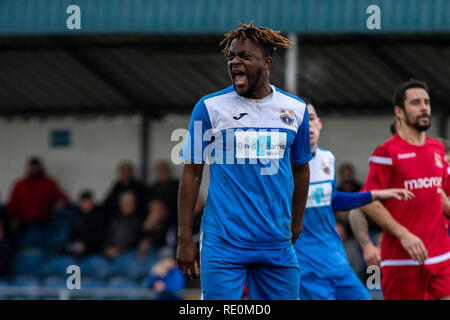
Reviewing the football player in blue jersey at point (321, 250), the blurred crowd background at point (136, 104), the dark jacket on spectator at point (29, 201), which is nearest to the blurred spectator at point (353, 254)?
the blurred crowd background at point (136, 104)

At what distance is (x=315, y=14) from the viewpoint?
11547 mm

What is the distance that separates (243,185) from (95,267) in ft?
30.4

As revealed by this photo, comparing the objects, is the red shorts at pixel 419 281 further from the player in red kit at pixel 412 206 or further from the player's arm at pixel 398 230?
the player's arm at pixel 398 230

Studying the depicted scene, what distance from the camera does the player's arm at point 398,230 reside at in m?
6.22

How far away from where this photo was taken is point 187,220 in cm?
480

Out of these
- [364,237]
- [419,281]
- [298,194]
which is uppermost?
[298,194]

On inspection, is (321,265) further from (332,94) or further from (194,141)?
→ (332,94)

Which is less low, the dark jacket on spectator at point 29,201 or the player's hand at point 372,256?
the player's hand at point 372,256

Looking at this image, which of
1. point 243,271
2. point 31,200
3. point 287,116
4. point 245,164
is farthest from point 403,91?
point 31,200

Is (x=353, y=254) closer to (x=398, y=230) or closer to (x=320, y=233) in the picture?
(x=320, y=233)

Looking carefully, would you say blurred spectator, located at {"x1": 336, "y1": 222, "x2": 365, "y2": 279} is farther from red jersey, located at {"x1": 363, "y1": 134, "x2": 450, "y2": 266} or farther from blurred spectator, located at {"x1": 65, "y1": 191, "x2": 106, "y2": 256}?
red jersey, located at {"x1": 363, "y1": 134, "x2": 450, "y2": 266}

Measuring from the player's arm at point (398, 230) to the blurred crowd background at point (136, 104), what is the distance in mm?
4694

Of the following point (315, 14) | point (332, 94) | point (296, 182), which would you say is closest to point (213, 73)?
point (332, 94)

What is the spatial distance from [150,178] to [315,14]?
6.07 m
